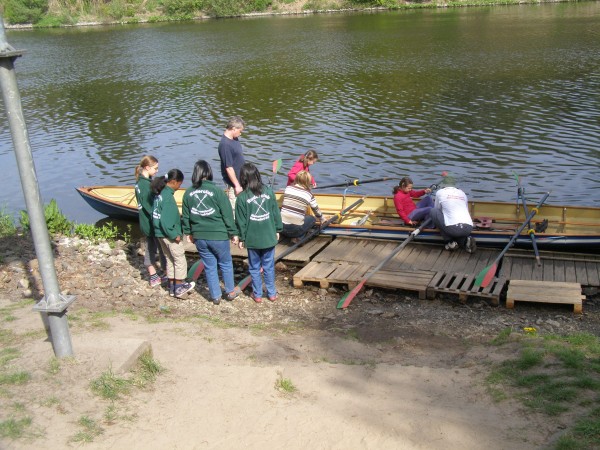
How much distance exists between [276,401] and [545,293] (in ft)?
14.9

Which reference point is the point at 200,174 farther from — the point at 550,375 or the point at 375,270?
the point at 550,375

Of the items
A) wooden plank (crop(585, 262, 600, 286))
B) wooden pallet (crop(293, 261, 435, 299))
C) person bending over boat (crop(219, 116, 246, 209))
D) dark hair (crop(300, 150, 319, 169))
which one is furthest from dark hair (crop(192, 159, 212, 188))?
wooden plank (crop(585, 262, 600, 286))

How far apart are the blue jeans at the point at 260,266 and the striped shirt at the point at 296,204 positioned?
1.87 m

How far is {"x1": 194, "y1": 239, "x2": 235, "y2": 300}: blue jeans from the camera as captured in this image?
8.15 m

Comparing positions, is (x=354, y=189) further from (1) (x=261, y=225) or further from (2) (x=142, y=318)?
(2) (x=142, y=318)

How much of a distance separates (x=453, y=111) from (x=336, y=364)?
16982 mm

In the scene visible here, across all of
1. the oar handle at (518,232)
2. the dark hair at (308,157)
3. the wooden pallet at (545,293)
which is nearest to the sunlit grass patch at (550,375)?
the wooden pallet at (545,293)

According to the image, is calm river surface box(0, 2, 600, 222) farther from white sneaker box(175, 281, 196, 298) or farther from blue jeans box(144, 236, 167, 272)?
white sneaker box(175, 281, 196, 298)

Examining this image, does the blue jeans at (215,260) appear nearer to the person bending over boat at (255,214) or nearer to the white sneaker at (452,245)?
the person bending over boat at (255,214)

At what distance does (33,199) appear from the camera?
17.7 ft

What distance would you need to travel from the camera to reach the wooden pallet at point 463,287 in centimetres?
858

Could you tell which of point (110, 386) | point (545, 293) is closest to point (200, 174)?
point (110, 386)

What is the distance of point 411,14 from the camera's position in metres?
52.7

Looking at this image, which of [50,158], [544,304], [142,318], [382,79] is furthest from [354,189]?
[382,79]
